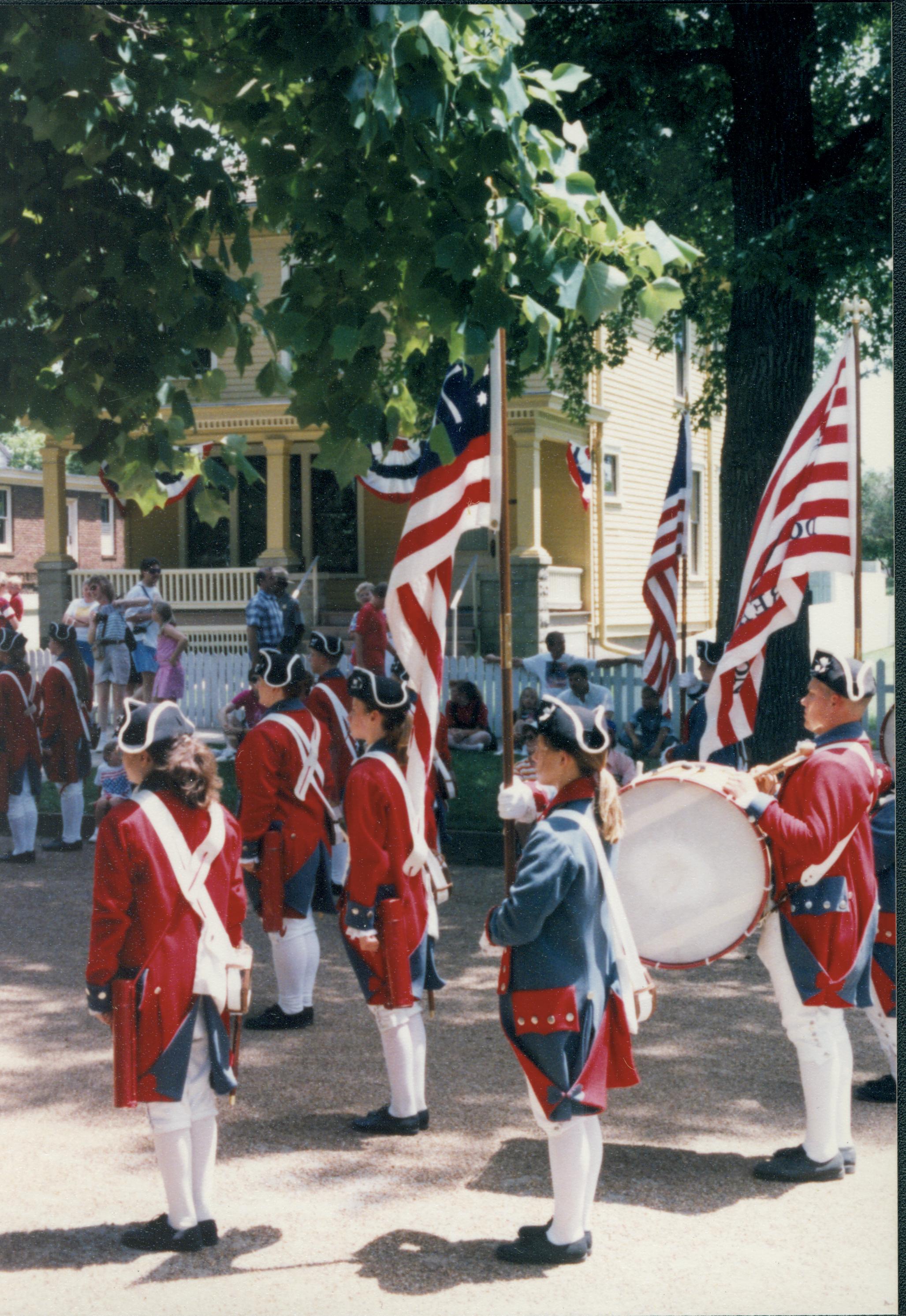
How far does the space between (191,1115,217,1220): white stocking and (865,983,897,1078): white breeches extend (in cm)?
247

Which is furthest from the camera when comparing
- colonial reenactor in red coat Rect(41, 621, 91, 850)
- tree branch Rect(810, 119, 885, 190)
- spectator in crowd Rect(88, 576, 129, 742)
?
spectator in crowd Rect(88, 576, 129, 742)

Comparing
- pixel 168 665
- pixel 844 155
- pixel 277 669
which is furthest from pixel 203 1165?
pixel 168 665

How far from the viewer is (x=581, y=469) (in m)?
19.2

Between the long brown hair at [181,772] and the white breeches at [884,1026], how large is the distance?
2.65 metres

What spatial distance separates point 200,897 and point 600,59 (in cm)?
845

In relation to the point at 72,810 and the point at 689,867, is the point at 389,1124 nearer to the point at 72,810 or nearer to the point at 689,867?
the point at 689,867

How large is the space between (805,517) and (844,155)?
5656 millimetres

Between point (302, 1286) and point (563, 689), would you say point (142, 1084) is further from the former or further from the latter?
point (563, 689)

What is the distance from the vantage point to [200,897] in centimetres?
430

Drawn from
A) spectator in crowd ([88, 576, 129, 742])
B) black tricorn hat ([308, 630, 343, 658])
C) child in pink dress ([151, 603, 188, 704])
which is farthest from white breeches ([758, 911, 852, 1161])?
spectator in crowd ([88, 576, 129, 742])

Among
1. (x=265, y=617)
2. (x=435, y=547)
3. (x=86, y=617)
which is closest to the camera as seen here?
(x=435, y=547)

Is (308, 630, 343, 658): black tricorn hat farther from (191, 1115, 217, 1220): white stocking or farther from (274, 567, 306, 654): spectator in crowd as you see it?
(191, 1115, 217, 1220): white stocking

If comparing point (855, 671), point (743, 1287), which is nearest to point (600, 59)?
point (855, 671)

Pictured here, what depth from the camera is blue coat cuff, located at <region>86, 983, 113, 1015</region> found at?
4203 mm
